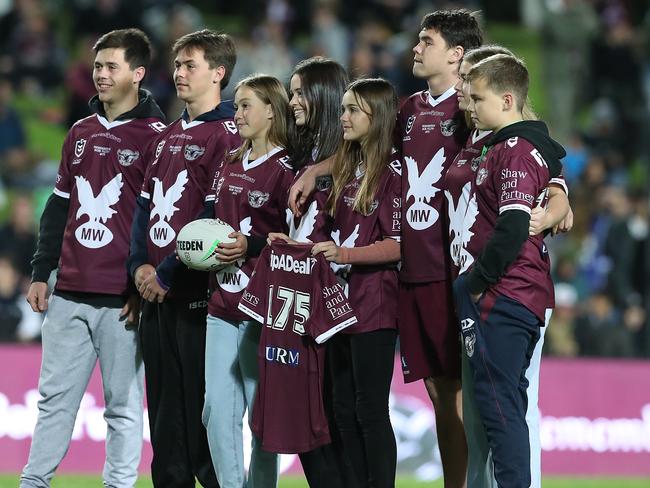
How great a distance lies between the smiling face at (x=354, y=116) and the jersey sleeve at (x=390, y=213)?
276 mm

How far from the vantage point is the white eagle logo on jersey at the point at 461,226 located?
5.24m

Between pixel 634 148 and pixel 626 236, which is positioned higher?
pixel 634 148

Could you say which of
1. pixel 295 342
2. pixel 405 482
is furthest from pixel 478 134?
pixel 405 482

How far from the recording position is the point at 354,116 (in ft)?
18.5

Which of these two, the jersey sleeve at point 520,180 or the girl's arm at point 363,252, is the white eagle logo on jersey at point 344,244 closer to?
the girl's arm at point 363,252

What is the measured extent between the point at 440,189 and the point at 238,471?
1608mm

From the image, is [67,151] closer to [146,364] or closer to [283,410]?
[146,364]

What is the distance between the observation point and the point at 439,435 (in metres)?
5.76

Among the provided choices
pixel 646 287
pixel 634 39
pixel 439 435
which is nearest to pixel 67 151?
pixel 439 435

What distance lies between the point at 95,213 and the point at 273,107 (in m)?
1.05

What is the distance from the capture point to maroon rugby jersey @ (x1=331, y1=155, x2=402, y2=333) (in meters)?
5.57

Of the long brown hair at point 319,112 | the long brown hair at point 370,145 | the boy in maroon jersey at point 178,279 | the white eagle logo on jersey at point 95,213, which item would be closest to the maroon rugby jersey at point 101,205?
the white eagle logo on jersey at point 95,213

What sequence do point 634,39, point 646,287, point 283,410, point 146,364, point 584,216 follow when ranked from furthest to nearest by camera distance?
point 634,39 < point 584,216 < point 646,287 < point 146,364 < point 283,410

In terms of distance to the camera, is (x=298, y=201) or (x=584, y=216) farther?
(x=584, y=216)
